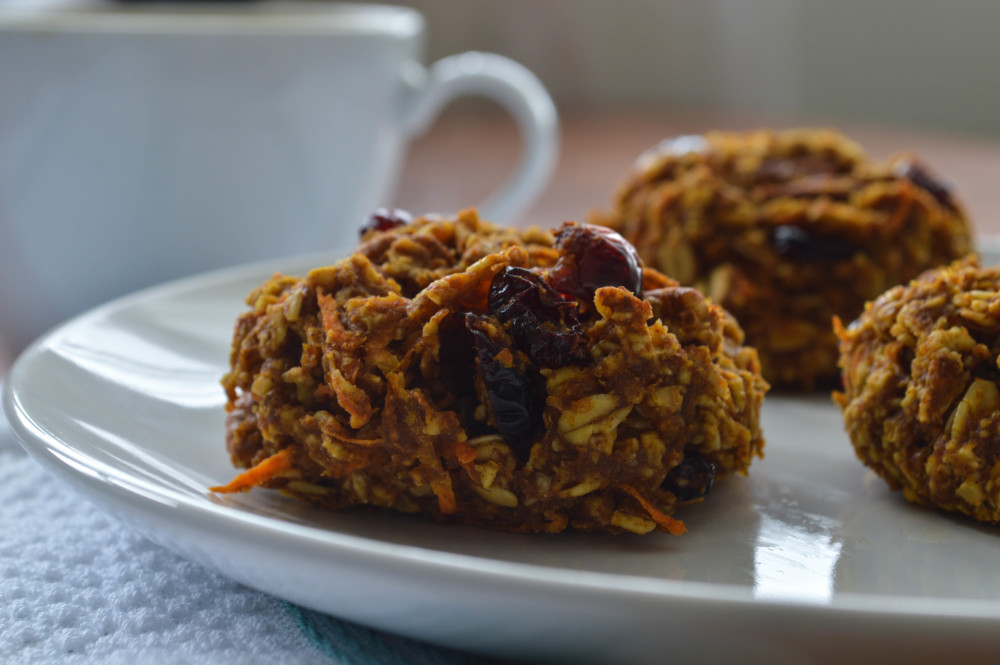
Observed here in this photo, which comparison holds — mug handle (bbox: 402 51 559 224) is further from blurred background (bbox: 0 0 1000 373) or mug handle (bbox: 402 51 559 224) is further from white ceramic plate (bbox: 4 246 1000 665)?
blurred background (bbox: 0 0 1000 373)

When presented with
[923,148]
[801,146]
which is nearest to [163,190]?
[801,146]

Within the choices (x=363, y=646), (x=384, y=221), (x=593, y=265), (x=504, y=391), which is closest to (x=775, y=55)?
(x=384, y=221)

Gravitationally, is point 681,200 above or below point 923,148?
above

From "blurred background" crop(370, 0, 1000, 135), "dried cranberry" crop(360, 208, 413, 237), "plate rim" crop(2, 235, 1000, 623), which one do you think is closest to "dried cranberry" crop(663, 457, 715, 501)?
"plate rim" crop(2, 235, 1000, 623)

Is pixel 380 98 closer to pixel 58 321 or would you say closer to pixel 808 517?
pixel 58 321

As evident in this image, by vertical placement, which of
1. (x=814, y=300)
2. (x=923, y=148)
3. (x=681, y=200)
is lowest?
(x=923, y=148)

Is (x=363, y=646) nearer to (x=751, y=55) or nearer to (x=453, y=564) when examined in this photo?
(x=453, y=564)
